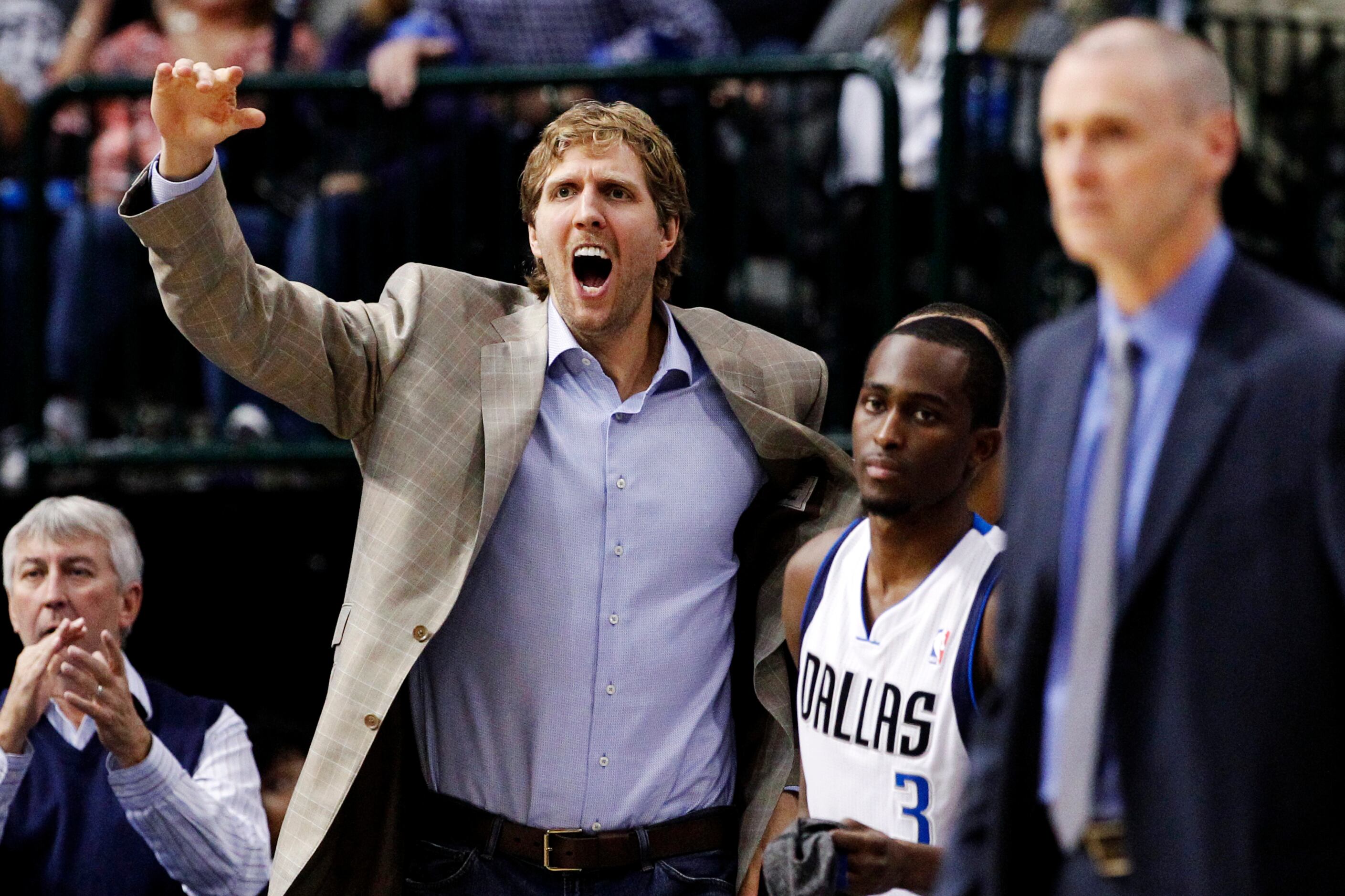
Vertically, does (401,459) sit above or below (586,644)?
above

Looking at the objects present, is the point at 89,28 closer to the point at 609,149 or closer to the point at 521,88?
the point at 521,88

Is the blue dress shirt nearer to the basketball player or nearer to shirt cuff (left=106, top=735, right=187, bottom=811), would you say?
the basketball player

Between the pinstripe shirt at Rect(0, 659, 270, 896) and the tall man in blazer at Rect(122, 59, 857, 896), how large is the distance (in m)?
0.54

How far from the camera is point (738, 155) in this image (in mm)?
5883

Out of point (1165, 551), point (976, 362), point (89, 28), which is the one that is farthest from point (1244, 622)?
point (89, 28)

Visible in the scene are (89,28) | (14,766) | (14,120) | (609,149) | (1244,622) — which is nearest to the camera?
(1244,622)

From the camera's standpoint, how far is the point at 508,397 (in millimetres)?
3473

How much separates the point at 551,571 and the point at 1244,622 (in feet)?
5.84

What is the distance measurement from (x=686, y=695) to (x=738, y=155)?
9.17 ft

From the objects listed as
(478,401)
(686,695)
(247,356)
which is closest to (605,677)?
(686,695)

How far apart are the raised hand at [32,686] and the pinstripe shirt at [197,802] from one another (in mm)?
46

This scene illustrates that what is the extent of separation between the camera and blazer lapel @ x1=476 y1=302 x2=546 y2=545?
11.0ft

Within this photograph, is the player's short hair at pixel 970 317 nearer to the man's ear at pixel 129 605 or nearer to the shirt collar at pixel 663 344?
the shirt collar at pixel 663 344

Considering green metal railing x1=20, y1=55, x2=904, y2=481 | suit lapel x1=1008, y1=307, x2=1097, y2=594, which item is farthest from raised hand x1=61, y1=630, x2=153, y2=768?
suit lapel x1=1008, y1=307, x2=1097, y2=594
